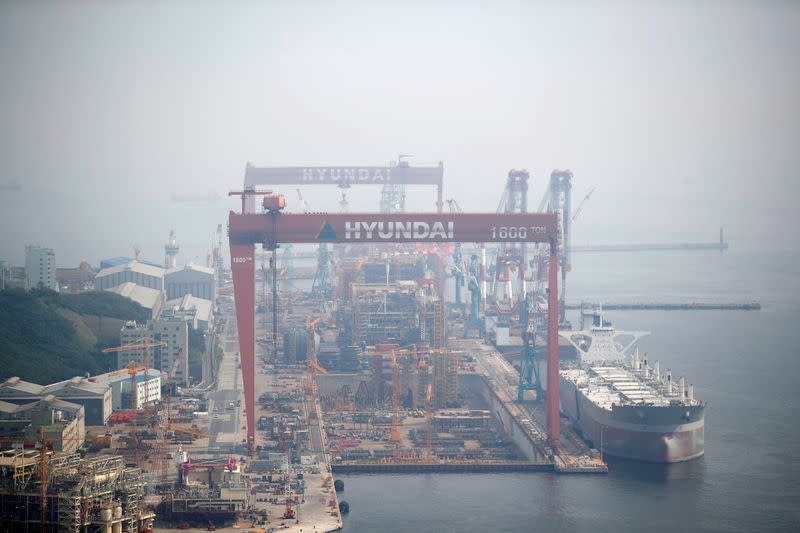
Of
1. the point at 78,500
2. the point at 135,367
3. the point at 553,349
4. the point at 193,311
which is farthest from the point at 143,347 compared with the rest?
the point at 78,500

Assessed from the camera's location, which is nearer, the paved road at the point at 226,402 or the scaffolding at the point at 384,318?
the paved road at the point at 226,402

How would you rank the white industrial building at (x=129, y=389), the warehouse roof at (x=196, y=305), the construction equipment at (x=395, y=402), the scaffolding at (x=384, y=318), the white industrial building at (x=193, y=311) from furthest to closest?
the warehouse roof at (x=196, y=305)
the white industrial building at (x=193, y=311)
the scaffolding at (x=384, y=318)
the white industrial building at (x=129, y=389)
the construction equipment at (x=395, y=402)

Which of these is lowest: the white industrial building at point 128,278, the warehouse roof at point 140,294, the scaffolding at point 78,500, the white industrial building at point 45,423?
the scaffolding at point 78,500

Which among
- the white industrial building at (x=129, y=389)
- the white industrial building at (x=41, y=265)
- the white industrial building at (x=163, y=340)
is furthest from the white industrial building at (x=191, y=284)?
the white industrial building at (x=129, y=389)

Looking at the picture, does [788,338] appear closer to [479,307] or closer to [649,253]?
[479,307]

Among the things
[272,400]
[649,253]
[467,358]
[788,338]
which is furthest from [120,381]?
[649,253]

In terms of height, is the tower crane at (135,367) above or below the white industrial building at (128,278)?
below

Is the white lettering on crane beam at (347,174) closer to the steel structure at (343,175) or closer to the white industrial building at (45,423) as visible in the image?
the steel structure at (343,175)

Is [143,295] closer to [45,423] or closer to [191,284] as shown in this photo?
[191,284]
